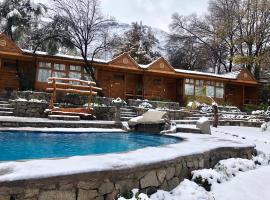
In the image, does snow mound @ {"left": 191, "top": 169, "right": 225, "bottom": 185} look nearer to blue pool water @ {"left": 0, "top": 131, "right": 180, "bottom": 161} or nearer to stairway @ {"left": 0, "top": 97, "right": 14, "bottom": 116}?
blue pool water @ {"left": 0, "top": 131, "right": 180, "bottom": 161}

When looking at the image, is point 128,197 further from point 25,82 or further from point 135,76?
point 135,76

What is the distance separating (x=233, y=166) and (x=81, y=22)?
18057 millimetres

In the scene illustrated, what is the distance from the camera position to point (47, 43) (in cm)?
2177

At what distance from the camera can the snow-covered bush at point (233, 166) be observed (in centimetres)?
698

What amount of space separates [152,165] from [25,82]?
1787 cm

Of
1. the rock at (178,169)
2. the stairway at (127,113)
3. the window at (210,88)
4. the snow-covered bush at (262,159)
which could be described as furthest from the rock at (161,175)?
the window at (210,88)

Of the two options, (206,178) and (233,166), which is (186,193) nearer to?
(206,178)

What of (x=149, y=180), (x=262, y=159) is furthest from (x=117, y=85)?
(x=149, y=180)

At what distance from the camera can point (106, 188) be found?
4438mm

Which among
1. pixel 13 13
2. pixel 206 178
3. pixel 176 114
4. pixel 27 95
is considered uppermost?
pixel 13 13

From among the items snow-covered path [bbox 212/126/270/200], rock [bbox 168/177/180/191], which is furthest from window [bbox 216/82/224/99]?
rock [bbox 168/177/180/191]

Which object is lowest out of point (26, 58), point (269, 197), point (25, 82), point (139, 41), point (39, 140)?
point (269, 197)

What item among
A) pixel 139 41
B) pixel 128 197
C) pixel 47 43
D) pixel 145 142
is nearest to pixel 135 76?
pixel 47 43

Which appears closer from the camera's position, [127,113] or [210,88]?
[127,113]
